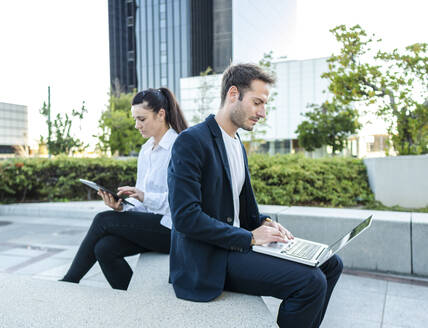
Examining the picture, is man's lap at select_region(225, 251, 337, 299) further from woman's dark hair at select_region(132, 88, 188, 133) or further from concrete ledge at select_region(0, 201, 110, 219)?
concrete ledge at select_region(0, 201, 110, 219)

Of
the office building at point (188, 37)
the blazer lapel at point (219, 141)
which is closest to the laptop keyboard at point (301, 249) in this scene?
the blazer lapel at point (219, 141)

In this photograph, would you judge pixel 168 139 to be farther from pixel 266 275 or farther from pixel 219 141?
pixel 266 275

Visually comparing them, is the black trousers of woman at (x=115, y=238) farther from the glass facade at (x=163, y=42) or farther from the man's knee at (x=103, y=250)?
the glass facade at (x=163, y=42)

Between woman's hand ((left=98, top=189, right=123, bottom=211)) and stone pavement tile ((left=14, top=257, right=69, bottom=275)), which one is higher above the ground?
woman's hand ((left=98, top=189, right=123, bottom=211))

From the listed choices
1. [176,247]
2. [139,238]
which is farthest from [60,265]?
[176,247]

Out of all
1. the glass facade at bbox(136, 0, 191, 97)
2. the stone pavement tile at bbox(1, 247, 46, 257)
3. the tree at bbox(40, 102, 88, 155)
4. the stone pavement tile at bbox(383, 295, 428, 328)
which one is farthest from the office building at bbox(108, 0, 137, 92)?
the stone pavement tile at bbox(383, 295, 428, 328)

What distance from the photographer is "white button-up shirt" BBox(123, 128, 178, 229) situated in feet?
9.50

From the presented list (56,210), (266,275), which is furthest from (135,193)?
(56,210)

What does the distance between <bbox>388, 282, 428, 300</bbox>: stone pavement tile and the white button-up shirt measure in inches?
97.8

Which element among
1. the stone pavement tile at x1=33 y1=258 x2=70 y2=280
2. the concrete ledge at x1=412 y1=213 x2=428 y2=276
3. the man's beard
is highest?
the man's beard

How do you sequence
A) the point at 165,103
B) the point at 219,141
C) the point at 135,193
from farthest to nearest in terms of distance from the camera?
the point at 165,103
the point at 135,193
the point at 219,141

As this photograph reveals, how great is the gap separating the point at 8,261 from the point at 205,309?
4.18m

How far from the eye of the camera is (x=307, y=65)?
147ft

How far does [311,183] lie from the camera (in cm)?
681
